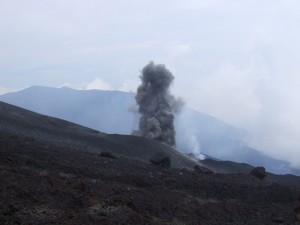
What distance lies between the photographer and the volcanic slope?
543 inches

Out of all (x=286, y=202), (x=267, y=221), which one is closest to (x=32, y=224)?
(x=267, y=221)

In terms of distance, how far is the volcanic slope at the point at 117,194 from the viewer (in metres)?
13.8

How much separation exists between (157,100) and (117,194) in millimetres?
40244

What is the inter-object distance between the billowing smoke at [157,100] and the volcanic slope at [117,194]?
2671 cm

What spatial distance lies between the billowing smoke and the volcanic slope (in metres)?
26.7

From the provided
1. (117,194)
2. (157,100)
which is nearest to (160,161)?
(117,194)

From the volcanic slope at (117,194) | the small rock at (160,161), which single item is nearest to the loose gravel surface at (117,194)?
the volcanic slope at (117,194)

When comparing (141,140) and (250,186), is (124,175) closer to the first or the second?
(250,186)

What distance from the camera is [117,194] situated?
1752cm

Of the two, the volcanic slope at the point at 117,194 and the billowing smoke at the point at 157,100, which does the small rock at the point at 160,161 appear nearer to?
the volcanic slope at the point at 117,194

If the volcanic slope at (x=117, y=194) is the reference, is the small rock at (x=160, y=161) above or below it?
above

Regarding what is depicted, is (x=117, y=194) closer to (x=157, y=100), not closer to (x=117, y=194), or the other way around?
(x=117, y=194)

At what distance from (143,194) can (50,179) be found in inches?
144

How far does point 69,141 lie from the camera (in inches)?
1374
